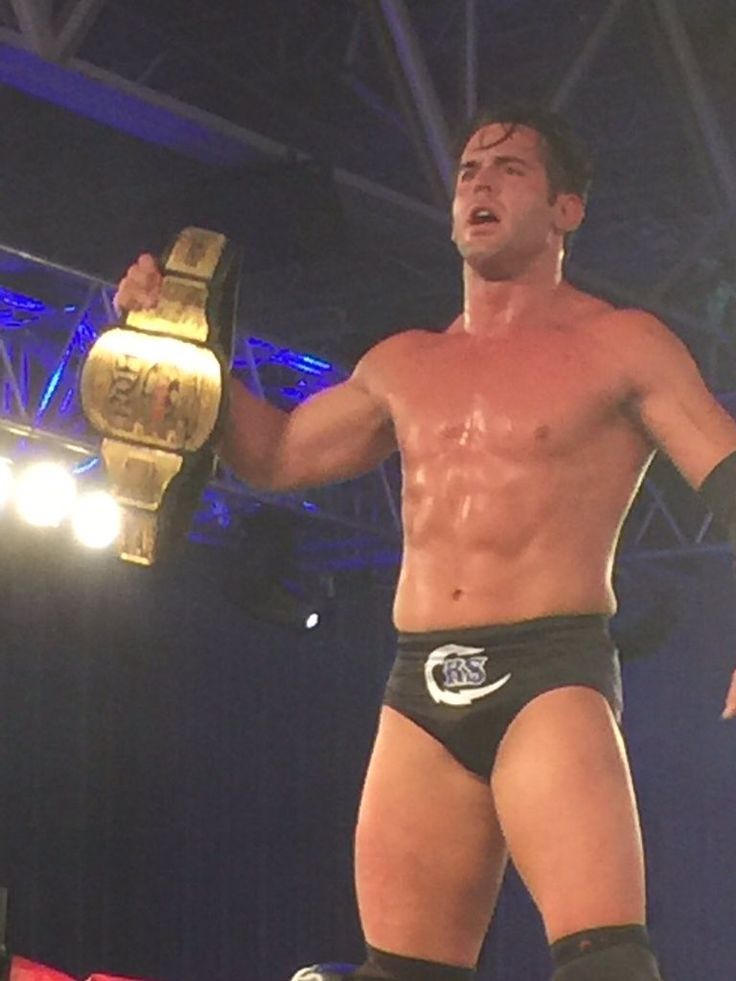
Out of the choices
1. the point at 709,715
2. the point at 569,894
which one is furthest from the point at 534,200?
the point at 709,715

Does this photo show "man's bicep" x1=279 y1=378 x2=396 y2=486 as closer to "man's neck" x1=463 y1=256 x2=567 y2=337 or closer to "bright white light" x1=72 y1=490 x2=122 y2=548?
"man's neck" x1=463 y1=256 x2=567 y2=337

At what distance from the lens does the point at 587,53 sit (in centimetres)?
475

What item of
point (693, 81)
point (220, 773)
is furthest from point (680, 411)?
point (220, 773)

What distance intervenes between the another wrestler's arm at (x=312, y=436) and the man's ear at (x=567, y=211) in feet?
0.94

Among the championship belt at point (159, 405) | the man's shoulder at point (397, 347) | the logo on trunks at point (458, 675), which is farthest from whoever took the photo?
the man's shoulder at point (397, 347)

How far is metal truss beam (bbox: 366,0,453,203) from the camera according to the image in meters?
4.52

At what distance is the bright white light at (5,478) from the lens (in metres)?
6.20

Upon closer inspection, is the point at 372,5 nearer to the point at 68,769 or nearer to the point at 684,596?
the point at 68,769

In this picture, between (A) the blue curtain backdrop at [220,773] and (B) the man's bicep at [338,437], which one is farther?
(A) the blue curtain backdrop at [220,773]

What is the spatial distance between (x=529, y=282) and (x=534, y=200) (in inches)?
4.0

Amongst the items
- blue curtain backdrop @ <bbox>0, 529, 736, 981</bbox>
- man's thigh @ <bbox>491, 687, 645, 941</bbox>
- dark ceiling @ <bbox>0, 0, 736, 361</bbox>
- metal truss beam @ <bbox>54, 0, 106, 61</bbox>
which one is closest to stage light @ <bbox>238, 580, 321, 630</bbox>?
blue curtain backdrop @ <bbox>0, 529, 736, 981</bbox>

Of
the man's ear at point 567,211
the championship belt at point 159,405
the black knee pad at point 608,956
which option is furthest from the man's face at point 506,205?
the black knee pad at point 608,956

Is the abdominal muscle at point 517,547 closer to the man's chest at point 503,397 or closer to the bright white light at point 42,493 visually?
the man's chest at point 503,397

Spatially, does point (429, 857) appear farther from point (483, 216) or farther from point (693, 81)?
point (693, 81)
